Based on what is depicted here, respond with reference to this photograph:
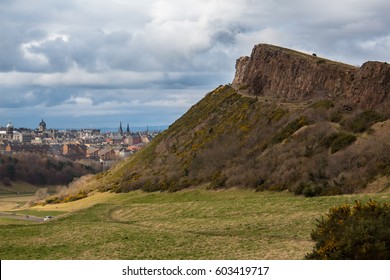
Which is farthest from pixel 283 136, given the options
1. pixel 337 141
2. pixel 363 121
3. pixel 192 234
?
pixel 192 234

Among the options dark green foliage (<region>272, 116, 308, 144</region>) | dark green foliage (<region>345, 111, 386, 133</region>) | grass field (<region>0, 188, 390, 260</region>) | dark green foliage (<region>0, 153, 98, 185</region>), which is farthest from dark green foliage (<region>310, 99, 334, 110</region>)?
dark green foliage (<region>0, 153, 98, 185</region>)

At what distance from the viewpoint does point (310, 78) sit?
68000 millimetres

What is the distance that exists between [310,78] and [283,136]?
1688cm

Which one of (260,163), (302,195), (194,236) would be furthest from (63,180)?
(194,236)

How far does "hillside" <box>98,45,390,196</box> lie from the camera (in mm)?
40750

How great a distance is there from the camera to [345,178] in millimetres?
38281

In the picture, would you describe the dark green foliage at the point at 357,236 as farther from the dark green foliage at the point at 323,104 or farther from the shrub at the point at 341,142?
the dark green foliage at the point at 323,104

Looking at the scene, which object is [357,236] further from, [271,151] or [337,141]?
[271,151]

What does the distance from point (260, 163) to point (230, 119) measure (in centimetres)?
2556

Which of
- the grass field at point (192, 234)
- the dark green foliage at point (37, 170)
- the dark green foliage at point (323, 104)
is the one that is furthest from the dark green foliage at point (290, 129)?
the dark green foliage at point (37, 170)

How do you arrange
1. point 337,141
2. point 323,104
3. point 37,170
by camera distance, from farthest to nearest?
1. point 37,170
2. point 323,104
3. point 337,141

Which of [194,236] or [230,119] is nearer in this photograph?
[194,236]
